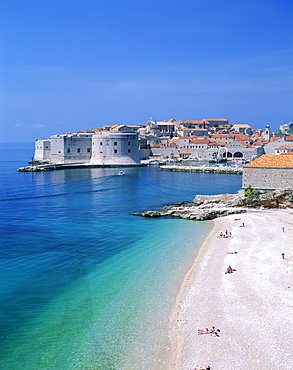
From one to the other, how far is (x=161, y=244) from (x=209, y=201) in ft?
29.6

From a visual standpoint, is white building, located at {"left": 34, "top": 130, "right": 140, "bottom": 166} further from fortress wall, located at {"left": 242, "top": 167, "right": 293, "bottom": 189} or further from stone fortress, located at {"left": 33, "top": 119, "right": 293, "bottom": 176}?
fortress wall, located at {"left": 242, "top": 167, "right": 293, "bottom": 189}

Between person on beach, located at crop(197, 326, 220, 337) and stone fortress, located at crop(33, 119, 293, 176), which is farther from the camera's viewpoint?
stone fortress, located at crop(33, 119, 293, 176)

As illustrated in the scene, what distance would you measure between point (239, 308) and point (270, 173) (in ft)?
54.1

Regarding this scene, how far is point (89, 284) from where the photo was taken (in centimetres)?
1284

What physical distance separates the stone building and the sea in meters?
6.11

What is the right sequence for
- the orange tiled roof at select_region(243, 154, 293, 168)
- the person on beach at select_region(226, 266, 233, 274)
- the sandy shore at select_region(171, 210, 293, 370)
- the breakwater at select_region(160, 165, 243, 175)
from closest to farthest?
the sandy shore at select_region(171, 210, 293, 370)
the person on beach at select_region(226, 266, 233, 274)
the orange tiled roof at select_region(243, 154, 293, 168)
the breakwater at select_region(160, 165, 243, 175)

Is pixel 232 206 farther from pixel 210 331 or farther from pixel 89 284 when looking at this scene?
pixel 210 331

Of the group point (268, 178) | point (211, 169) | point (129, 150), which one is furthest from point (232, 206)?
point (129, 150)

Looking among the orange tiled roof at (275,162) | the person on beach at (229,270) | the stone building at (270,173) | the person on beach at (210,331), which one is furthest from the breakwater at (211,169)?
the person on beach at (210,331)

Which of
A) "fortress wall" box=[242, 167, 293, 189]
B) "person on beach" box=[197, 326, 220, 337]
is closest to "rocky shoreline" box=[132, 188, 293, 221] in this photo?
"fortress wall" box=[242, 167, 293, 189]

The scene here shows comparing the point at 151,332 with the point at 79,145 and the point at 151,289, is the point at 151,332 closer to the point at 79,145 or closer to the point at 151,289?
the point at 151,289

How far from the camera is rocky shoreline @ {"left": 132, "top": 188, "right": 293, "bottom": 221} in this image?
75.4ft

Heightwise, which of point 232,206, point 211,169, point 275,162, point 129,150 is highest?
point 129,150

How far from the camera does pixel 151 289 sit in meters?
12.2
